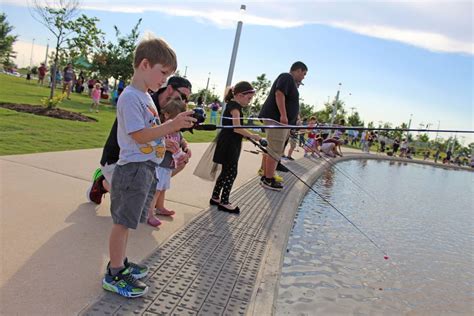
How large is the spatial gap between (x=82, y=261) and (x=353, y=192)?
7292mm

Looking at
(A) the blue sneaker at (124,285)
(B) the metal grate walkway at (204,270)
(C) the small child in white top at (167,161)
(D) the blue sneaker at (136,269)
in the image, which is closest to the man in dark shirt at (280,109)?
(B) the metal grate walkway at (204,270)

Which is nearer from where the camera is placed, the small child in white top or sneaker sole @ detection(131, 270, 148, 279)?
sneaker sole @ detection(131, 270, 148, 279)

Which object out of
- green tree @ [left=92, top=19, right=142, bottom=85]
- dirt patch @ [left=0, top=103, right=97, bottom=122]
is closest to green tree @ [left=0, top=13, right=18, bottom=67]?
green tree @ [left=92, top=19, right=142, bottom=85]

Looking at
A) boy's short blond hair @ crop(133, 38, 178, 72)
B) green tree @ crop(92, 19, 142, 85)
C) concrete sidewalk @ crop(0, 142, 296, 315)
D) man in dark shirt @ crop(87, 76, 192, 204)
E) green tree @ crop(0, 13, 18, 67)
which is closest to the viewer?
concrete sidewalk @ crop(0, 142, 296, 315)

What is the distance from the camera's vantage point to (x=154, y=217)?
411 cm

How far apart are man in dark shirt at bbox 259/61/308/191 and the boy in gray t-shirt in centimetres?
404

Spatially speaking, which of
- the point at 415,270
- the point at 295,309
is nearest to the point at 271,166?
the point at 415,270

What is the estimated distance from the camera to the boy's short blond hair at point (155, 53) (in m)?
2.68

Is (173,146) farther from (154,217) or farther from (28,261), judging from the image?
(28,261)

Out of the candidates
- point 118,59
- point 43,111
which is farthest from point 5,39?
point 43,111

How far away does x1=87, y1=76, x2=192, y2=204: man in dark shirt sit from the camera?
12.8 ft

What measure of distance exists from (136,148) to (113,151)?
1.29 meters

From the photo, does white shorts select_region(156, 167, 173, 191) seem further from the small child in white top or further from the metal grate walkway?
the metal grate walkway

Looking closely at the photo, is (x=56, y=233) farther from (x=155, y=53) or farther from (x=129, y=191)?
(x=155, y=53)
